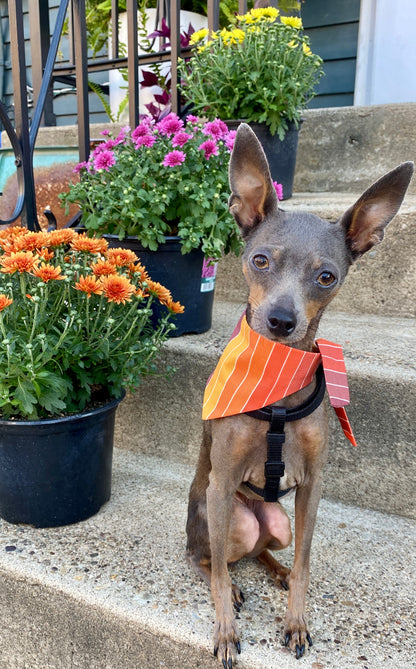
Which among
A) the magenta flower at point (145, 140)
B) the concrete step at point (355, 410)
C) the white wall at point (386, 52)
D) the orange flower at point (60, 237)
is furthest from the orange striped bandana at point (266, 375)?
the white wall at point (386, 52)

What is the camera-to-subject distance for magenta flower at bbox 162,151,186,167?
2195 mm

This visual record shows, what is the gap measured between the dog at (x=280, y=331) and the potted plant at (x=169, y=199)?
0.80m

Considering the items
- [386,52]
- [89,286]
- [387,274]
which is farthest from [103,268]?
[386,52]

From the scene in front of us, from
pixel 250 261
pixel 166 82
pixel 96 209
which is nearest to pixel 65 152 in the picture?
pixel 96 209

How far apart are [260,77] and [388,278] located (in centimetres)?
127

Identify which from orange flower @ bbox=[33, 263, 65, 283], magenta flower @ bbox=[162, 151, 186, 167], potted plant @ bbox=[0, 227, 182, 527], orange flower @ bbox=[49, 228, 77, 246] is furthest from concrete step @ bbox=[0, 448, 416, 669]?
magenta flower @ bbox=[162, 151, 186, 167]

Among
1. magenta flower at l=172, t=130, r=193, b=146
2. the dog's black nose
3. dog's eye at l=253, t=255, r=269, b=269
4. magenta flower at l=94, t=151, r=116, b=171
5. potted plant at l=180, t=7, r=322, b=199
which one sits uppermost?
potted plant at l=180, t=7, r=322, b=199

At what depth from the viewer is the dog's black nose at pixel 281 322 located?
1285mm

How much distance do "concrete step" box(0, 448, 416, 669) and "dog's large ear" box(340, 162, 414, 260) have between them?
996 millimetres

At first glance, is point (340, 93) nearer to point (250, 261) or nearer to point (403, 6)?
point (403, 6)

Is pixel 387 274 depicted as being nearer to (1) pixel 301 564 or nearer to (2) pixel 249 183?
(2) pixel 249 183

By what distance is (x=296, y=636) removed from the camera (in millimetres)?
1441

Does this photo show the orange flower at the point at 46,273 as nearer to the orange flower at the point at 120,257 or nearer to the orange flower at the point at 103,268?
the orange flower at the point at 103,268

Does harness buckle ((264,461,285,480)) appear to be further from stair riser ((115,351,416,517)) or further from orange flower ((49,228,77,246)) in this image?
orange flower ((49,228,77,246))
